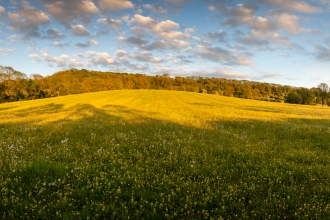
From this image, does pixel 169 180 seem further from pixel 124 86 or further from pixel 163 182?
pixel 124 86

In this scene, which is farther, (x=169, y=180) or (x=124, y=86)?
(x=124, y=86)

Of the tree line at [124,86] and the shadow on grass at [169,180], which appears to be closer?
the shadow on grass at [169,180]

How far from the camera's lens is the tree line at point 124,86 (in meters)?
94.8

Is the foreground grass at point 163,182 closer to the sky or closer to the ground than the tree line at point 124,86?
closer to the ground

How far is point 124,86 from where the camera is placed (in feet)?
513

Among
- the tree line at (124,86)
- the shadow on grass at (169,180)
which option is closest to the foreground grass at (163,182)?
the shadow on grass at (169,180)

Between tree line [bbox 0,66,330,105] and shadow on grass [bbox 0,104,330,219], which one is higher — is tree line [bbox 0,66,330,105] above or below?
above

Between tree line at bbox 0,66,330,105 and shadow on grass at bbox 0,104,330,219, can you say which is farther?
tree line at bbox 0,66,330,105

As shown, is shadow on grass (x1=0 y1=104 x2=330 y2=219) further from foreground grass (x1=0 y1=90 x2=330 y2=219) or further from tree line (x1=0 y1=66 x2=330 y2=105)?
tree line (x1=0 y1=66 x2=330 y2=105)

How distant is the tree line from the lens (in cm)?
9475

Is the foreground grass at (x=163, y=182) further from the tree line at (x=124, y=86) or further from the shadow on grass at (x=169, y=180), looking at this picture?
the tree line at (x=124, y=86)

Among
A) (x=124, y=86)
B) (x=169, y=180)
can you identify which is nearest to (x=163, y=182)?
(x=169, y=180)

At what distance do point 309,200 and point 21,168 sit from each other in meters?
8.49

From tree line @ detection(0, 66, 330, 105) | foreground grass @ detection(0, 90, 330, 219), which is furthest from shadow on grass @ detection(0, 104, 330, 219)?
tree line @ detection(0, 66, 330, 105)
